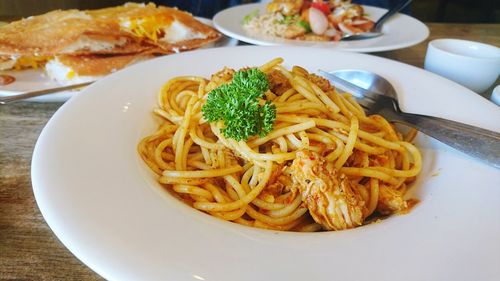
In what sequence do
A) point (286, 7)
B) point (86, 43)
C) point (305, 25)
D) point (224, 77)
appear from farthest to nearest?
point (286, 7), point (305, 25), point (86, 43), point (224, 77)

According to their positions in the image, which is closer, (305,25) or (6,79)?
(6,79)

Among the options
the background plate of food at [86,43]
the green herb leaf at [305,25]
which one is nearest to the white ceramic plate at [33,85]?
the background plate of food at [86,43]

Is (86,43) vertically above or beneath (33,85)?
above

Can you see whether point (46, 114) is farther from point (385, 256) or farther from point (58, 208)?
point (385, 256)

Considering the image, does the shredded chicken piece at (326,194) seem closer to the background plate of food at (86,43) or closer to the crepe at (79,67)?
the background plate of food at (86,43)

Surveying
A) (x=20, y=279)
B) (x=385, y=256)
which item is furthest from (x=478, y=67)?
(x=20, y=279)

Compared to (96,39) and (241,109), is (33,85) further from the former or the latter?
(241,109)

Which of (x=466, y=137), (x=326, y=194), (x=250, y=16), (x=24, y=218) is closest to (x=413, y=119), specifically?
(x=466, y=137)
